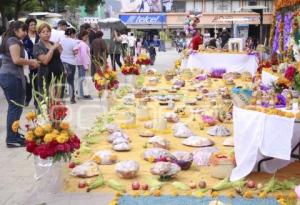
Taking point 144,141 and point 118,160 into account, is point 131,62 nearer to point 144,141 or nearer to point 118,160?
point 144,141

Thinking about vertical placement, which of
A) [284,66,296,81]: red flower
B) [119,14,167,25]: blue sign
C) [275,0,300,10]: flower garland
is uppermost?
[275,0,300,10]: flower garland

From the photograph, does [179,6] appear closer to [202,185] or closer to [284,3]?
[284,3]

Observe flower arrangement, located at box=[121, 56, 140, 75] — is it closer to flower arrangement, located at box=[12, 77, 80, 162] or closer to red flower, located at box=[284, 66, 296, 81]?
red flower, located at box=[284, 66, 296, 81]

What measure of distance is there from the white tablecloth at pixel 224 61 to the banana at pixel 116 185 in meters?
10.3

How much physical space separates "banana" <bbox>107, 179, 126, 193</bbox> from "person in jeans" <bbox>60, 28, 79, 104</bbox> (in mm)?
5420

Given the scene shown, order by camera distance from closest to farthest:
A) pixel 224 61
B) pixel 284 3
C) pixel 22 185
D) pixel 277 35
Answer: pixel 22 185
pixel 284 3
pixel 277 35
pixel 224 61

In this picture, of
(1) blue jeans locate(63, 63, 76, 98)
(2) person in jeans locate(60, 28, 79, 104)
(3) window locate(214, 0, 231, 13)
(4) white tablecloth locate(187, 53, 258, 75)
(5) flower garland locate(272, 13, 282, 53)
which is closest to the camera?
(2) person in jeans locate(60, 28, 79, 104)

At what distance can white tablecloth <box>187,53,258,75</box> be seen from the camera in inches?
583

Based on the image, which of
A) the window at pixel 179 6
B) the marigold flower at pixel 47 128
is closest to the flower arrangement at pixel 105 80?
the marigold flower at pixel 47 128

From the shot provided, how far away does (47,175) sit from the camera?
4641 mm

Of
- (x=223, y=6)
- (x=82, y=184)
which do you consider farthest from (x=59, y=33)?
(x=223, y=6)

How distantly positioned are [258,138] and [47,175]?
6.27 feet

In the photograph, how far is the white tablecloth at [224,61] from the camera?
14.8 meters

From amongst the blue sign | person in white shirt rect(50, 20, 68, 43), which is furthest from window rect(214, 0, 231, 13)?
person in white shirt rect(50, 20, 68, 43)
